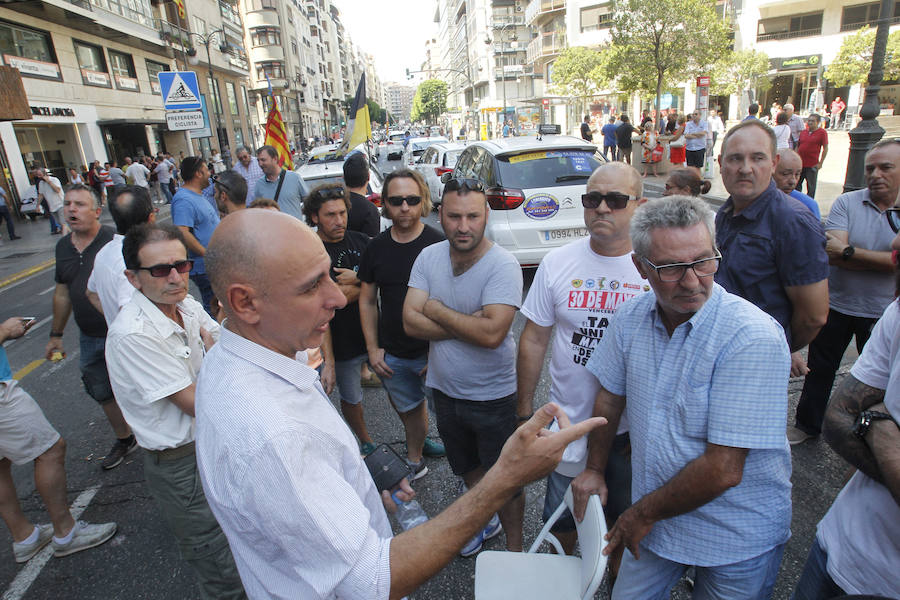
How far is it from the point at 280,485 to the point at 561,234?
559 cm

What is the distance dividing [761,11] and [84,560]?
162ft

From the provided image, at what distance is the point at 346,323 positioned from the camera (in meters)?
3.40

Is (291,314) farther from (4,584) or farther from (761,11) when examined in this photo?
(761,11)

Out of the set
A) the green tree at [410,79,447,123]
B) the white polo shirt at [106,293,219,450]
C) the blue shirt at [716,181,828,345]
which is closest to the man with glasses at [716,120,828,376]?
the blue shirt at [716,181,828,345]

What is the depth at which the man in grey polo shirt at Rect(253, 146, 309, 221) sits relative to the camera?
6.22m

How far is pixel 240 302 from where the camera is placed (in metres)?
1.14

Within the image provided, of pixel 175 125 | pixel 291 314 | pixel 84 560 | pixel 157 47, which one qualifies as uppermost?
pixel 157 47

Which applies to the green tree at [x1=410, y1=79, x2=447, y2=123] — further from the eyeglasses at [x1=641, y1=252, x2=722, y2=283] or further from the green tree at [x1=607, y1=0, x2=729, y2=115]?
the eyeglasses at [x1=641, y1=252, x2=722, y2=283]

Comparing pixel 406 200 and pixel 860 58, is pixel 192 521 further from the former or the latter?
pixel 860 58

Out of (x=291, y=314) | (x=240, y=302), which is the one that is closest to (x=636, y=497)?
(x=291, y=314)

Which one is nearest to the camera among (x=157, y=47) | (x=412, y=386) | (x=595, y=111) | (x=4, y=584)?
(x=4, y=584)

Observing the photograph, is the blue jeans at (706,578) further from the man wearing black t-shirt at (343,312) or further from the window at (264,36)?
the window at (264,36)

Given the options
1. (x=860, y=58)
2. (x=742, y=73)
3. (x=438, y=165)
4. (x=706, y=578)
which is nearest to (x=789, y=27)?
(x=742, y=73)

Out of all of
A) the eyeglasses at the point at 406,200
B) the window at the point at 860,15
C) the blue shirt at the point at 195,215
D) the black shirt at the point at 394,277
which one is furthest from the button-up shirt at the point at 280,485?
the window at the point at 860,15
